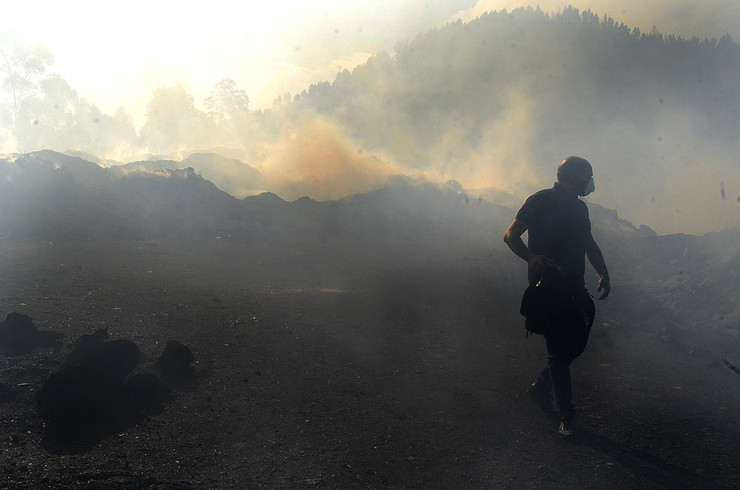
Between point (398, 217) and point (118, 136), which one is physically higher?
point (118, 136)

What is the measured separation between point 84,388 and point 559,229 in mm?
4513

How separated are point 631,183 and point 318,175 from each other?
37004 mm

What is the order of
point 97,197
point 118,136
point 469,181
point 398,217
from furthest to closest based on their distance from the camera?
1. point 118,136
2. point 469,181
3. point 398,217
4. point 97,197

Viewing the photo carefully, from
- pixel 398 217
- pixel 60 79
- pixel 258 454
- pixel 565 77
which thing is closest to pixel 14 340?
pixel 258 454

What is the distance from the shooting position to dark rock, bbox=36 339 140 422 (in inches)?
186

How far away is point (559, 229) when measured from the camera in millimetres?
4703

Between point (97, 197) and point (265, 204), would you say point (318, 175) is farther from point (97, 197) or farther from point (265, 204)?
point (97, 197)

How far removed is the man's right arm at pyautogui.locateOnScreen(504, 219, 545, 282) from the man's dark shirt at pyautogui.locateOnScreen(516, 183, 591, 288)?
0.09 meters

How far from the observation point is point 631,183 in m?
58.8

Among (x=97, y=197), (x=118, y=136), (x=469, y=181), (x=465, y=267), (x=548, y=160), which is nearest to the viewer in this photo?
(x=465, y=267)

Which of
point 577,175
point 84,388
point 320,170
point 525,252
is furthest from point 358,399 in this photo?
point 320,170

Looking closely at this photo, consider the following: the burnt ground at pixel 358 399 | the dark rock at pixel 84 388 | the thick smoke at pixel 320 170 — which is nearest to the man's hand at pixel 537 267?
the burnt ground at pixel 358 399

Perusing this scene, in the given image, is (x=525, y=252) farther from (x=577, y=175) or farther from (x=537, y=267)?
(x=577, y=175)

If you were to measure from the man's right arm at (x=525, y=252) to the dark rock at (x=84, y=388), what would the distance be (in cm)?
395
